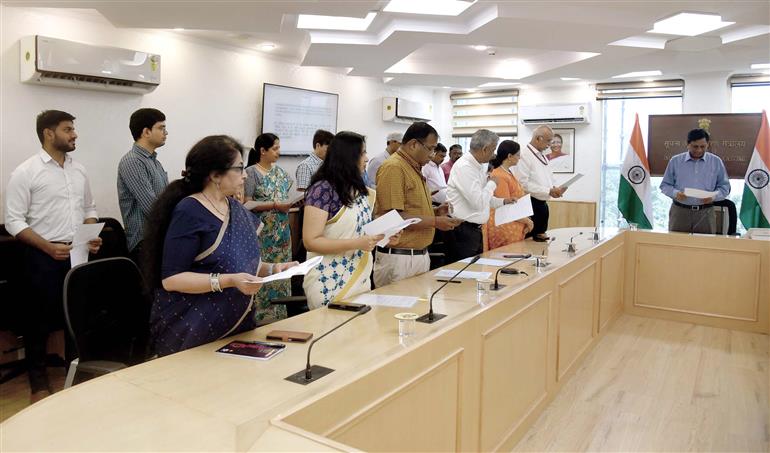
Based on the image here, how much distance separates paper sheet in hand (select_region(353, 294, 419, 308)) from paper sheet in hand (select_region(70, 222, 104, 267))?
1.69m

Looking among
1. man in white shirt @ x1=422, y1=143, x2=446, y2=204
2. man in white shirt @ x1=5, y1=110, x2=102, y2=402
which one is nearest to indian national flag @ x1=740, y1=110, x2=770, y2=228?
man in white shirt @ x1=422, y1=143, x2=446, y2=204

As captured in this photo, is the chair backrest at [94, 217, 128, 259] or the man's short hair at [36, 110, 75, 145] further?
the chair backrest at [94, 217, 128, 259]

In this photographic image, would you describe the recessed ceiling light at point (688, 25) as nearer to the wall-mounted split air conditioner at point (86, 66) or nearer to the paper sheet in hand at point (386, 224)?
the paper sheet in hand at point (386, 224)

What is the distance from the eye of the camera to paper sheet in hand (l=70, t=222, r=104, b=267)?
2.94 m

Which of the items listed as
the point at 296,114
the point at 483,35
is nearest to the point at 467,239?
the point at 483,35

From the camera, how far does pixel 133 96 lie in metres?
4.78

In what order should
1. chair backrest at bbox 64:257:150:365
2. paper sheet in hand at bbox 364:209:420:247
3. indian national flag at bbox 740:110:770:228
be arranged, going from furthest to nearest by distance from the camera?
indian national flag at bbox 740:110:770:228
paper sheet in hand at bbox 364:209:420:247
chair backrest at bbox 64:257:150:365

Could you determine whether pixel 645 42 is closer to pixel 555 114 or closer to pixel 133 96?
Result: pixel 555 114

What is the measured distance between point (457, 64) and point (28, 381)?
18.4ft

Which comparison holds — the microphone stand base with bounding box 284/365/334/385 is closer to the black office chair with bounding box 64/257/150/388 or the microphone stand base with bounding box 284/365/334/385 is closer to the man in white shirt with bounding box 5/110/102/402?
the black office chair with bounding box 64/257/150/388

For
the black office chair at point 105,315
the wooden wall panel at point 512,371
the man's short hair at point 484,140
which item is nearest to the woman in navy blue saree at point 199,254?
the black office chair at point 105,315

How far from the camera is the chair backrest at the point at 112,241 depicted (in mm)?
3891

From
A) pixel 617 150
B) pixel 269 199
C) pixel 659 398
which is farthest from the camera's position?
pixel 617 150

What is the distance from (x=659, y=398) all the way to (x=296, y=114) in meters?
4.70
